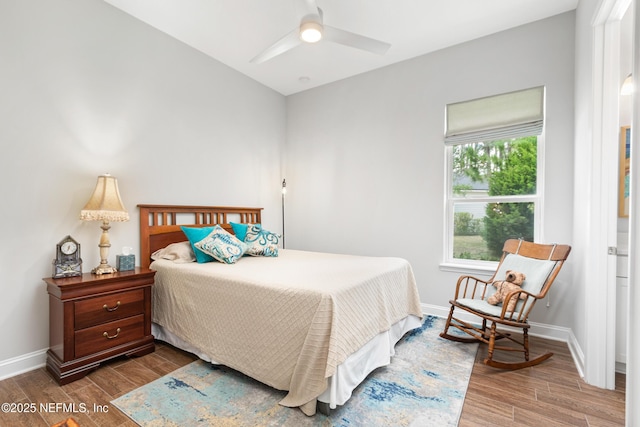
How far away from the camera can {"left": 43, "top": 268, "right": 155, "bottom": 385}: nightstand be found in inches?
81.0

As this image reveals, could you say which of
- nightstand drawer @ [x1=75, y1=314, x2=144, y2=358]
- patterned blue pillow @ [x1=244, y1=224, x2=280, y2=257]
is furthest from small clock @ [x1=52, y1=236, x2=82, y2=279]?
patterned blue pillow @ [x1=244, y1=224, x2=280, y2=257]

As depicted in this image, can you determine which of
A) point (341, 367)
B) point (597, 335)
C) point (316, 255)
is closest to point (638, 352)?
point (597, 335)

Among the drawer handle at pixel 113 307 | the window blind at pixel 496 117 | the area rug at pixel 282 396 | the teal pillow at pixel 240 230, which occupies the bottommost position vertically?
the area rug at pixel 282 396

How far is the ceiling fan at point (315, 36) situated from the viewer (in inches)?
82.2

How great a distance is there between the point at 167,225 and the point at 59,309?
116 centimetres

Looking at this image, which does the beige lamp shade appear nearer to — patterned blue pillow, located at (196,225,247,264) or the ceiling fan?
patterned blue pillow, located at (196,225,247,264)

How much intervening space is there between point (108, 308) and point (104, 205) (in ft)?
2.55

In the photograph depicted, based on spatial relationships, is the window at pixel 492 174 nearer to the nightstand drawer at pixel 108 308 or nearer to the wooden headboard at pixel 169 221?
the wooden headboard at pixel 169 221

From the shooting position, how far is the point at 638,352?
1.11 m

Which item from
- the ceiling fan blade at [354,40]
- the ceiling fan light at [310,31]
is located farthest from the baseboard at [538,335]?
the ceiling fan light at [310,31]

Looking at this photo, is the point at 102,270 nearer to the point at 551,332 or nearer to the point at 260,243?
the point at 260,243

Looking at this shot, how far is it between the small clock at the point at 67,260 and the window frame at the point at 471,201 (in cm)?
338

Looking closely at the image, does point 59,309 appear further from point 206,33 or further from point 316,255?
point 206,33

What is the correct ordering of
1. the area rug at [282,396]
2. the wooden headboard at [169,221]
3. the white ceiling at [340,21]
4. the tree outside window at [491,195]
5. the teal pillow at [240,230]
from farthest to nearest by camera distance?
1. the teal pillow at [240,230]
2. the tree outside window at [491,195]
3. the wooden headboard at [169,221]
4. the white ceiling at [340,21]
5. the area rug at [282,396]
